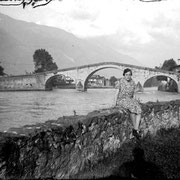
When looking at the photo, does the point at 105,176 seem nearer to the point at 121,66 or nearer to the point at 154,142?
the point at 154,142

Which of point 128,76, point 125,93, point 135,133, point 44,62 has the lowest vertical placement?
point 135,133

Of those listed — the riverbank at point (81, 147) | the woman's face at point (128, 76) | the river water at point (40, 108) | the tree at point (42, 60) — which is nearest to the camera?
the riverbank at point (81, 147)

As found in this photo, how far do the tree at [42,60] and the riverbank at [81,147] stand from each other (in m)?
47.4

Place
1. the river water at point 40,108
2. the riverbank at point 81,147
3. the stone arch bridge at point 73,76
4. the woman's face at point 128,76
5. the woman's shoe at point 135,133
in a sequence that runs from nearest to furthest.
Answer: the riverbank at point 81,147, the woman's shoe at point 135,133, the woman's face at point 128,76, the river water at point 40,108, the stone arch bridge at point 73,76

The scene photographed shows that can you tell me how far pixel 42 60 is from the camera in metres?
49.5

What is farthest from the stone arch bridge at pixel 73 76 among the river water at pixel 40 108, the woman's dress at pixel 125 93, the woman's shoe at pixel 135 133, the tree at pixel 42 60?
the woman's shoe at pixel 135 133

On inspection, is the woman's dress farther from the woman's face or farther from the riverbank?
the riverbank

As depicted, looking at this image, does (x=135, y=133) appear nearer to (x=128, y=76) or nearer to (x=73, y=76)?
(x=128, y=76)

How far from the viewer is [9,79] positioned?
41.3 meters

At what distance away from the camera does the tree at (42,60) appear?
4881cm

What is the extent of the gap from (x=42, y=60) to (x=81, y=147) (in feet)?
161

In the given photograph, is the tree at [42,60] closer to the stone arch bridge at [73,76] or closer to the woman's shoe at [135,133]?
the stone arch bridge at [73,76]

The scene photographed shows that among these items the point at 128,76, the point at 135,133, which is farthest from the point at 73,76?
the point at 135,133

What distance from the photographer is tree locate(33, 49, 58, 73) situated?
48.8m
